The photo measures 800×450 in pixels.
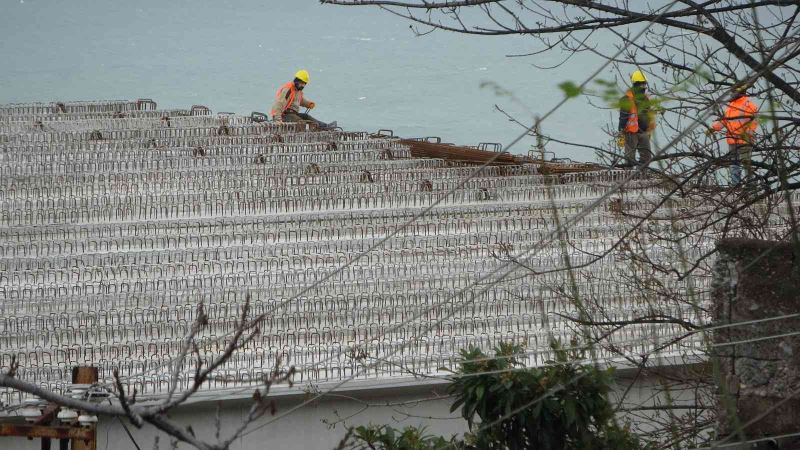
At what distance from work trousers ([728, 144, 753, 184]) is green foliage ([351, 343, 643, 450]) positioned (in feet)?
5.55

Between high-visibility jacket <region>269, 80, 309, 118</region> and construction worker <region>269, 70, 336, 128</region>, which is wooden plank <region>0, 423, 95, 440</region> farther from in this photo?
high-visibility jacket <region>269, 80, 309, 118</region>

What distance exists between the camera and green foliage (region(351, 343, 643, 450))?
9.07m

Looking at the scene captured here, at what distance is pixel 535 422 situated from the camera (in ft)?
30.2

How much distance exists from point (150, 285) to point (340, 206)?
10.3 ft

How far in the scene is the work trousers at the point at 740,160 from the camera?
850cm

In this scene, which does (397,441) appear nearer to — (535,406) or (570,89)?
(535,406)

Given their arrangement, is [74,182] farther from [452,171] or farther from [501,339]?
[501,339]

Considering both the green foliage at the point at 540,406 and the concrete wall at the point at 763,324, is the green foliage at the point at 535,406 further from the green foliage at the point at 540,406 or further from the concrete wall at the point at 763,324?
the concrete wall at the point at 763,324

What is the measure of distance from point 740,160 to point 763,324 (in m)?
2.31

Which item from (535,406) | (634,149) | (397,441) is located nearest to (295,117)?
(634,149)

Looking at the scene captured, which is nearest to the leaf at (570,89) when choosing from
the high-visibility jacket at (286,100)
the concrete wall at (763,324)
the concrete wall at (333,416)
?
the concrete wall at (763,324)

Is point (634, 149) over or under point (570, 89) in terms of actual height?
over

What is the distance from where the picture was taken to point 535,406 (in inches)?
355

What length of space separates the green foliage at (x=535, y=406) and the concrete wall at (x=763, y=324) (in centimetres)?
181
